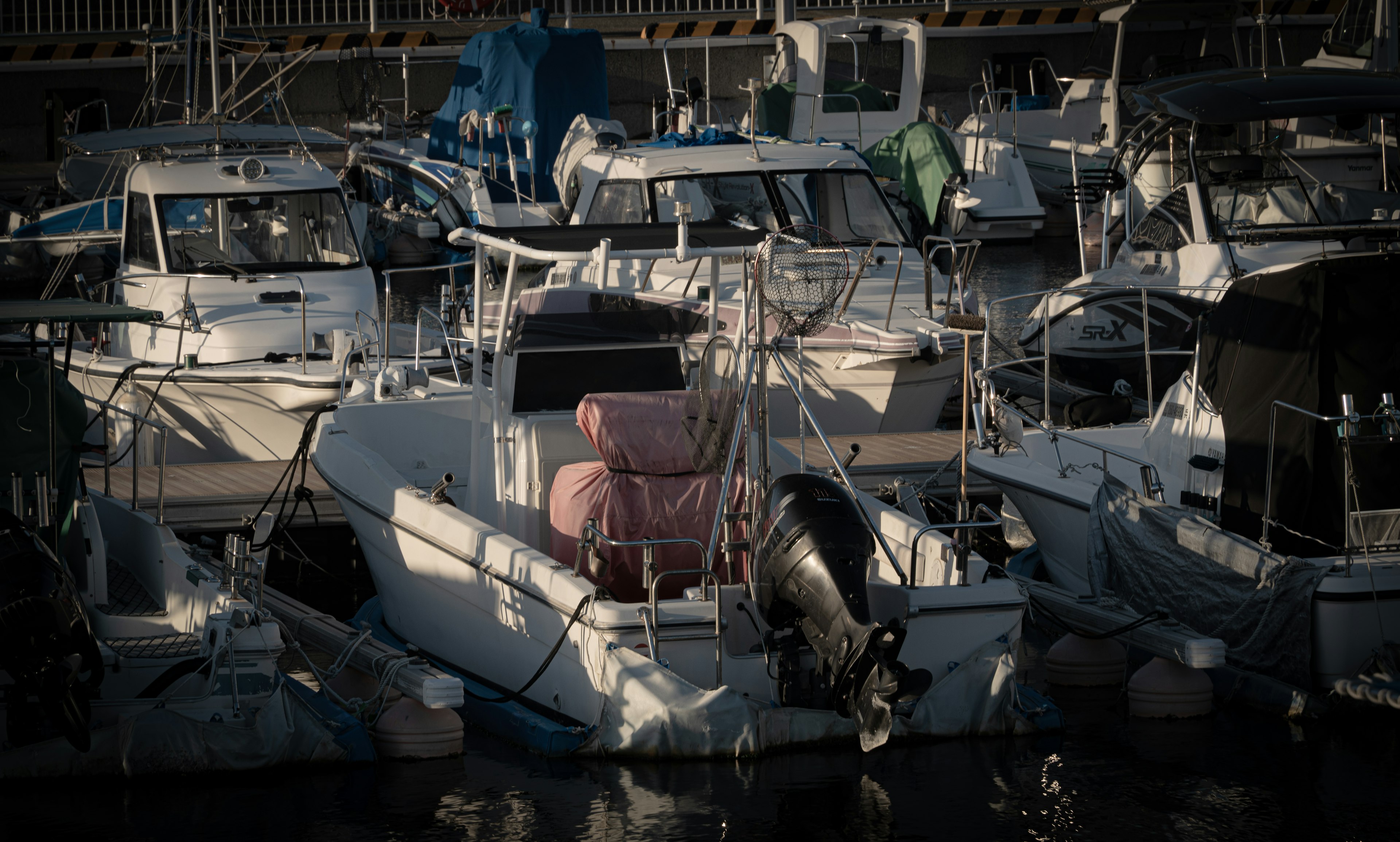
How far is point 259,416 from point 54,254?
988cm

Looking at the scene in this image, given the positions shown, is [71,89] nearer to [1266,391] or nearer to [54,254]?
[54,254]

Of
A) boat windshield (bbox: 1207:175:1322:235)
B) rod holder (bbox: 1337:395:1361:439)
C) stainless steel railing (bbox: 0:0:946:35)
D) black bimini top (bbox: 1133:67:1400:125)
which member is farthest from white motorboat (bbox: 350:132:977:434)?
stainless steel railing (bbox: 0:0:946:35)

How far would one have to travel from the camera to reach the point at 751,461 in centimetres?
696

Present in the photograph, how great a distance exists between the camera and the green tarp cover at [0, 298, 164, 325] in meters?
6.58

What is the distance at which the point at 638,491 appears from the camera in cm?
705

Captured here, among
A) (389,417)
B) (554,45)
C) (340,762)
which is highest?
(554,45)

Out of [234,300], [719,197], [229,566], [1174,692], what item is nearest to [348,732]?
[229,566]

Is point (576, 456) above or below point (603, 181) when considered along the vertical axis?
below

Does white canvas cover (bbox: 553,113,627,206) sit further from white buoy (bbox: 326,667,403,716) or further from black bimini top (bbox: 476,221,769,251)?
white buoy (bbox: 326,667,403,716)

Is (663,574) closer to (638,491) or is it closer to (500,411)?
(638,491)

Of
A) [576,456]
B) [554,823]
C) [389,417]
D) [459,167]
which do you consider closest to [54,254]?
[459,167]

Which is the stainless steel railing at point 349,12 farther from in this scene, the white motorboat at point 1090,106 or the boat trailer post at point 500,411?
the boat trailer post at point 500,411

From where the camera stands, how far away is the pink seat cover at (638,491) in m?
6.99

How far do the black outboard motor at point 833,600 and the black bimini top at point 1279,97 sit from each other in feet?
20.8
